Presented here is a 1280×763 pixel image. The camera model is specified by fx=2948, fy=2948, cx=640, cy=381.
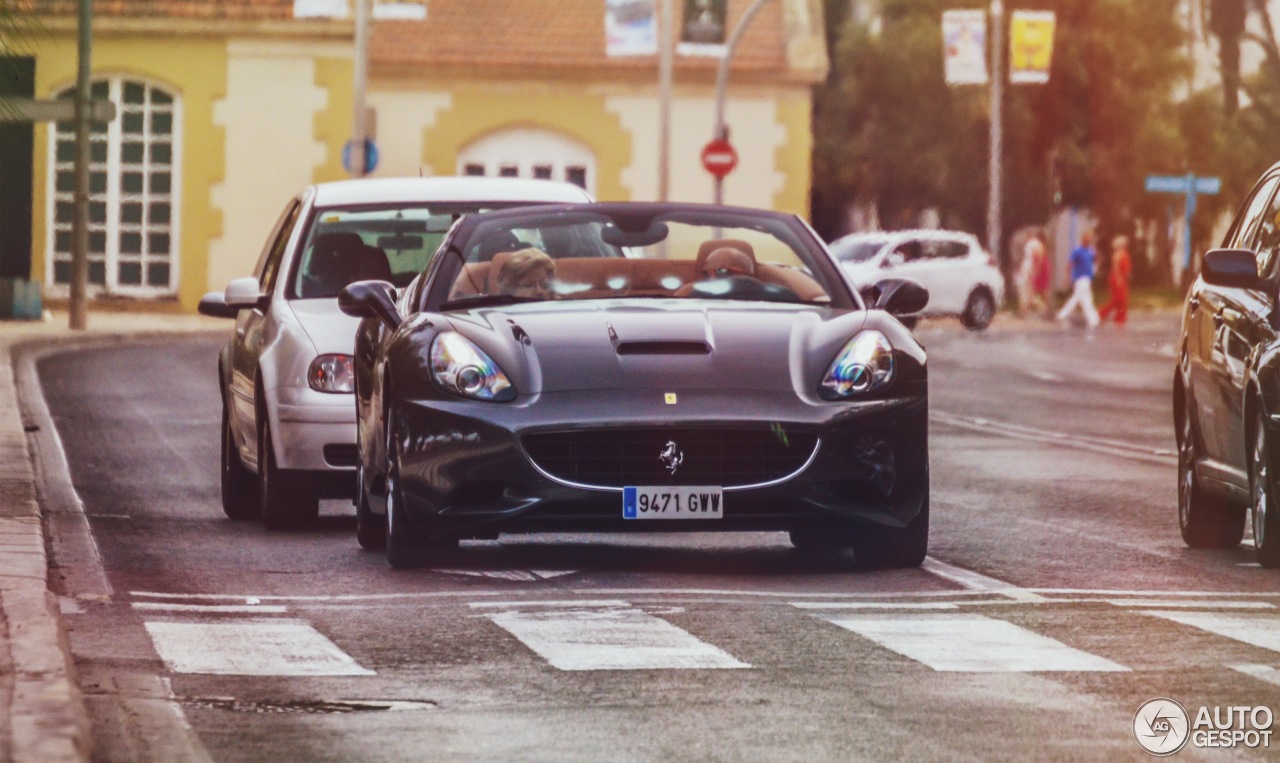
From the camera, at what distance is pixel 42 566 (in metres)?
10.1

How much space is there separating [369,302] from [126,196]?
35875mm

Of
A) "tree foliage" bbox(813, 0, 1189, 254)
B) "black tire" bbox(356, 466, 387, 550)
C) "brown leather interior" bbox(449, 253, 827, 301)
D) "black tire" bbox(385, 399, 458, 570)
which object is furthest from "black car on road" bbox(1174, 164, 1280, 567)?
"tree foliage" bbox(813, 0, 1189, 254)

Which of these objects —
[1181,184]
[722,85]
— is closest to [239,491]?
[722,85]

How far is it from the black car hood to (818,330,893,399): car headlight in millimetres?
43

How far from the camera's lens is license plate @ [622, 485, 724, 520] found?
10.3 metres

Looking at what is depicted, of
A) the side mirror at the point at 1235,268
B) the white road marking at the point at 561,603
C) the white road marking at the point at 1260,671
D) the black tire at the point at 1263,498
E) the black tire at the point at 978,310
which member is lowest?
the black tire at the point at 978,310

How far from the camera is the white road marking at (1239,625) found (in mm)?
8688

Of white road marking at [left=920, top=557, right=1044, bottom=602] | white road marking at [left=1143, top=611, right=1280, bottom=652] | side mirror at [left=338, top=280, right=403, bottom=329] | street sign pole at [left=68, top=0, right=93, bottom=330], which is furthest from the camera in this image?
street sign pole at [left=68, top=0, right=93, bottom=330]

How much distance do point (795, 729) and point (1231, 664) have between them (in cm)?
173

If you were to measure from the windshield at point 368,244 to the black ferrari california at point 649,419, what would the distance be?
2.43 meters

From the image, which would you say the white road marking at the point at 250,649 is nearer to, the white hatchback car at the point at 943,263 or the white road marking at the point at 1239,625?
the white road marking at the point at 1239,625

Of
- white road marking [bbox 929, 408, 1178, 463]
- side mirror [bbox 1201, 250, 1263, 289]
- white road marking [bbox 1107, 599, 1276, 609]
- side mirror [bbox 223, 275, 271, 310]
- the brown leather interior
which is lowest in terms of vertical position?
white road marking [bbox 929, 408, 1178, 463]

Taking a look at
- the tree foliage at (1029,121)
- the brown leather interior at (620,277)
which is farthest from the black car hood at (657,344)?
the tree foliage at (1029,121)

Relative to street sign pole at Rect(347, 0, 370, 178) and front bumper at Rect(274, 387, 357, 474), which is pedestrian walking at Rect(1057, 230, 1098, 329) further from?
front bumper at Rect(274, 387, 357, 474)
